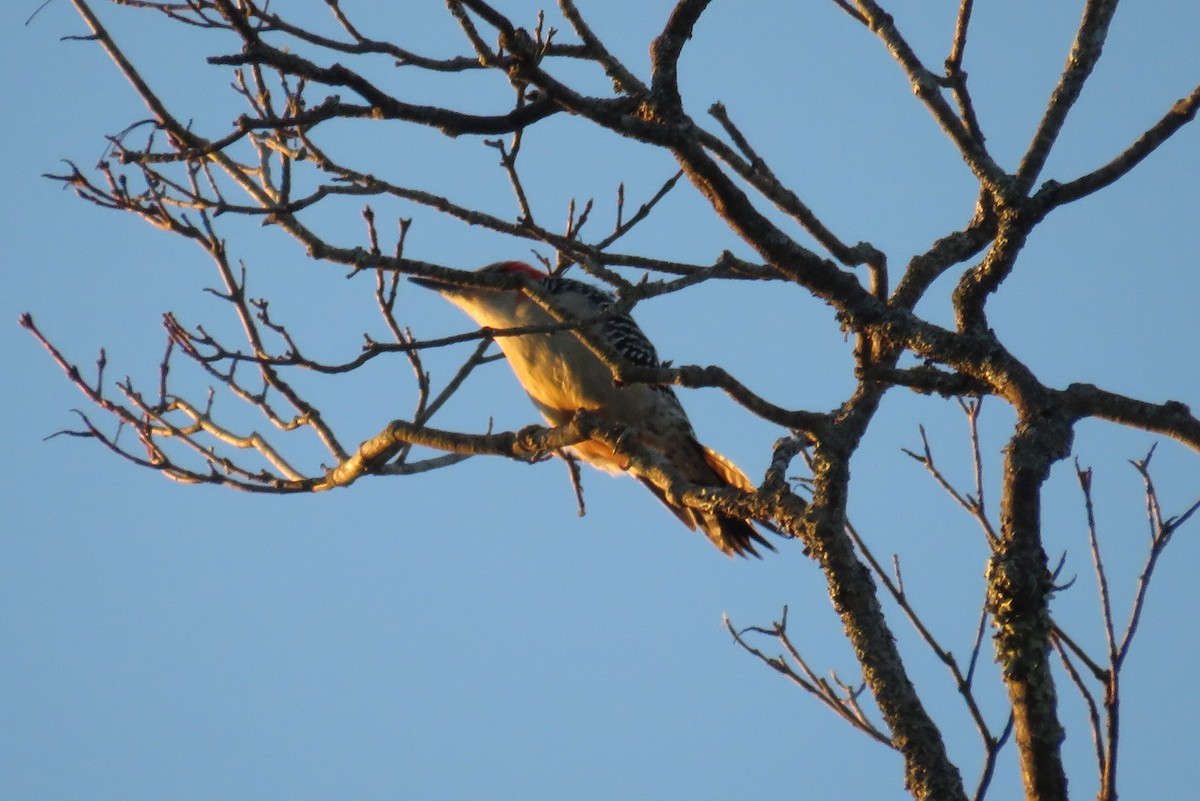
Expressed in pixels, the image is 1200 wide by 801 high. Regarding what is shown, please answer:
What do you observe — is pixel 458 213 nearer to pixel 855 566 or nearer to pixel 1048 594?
pixel 855 566

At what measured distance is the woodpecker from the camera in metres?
6.63

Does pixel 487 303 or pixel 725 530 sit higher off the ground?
pixel 487 303

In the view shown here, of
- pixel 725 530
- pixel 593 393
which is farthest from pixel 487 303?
pixel 725 530

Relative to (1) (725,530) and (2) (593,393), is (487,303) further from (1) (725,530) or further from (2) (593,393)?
(1) (725,530)

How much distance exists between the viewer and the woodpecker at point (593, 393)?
21.7ft

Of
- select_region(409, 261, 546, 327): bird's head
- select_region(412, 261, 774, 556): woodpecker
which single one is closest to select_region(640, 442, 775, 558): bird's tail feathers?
select_region(412, 261, 774, 556): woodpecker

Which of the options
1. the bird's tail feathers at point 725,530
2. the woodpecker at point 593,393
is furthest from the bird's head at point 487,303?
the bird's tail feathers at point 725,530

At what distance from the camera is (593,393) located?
6.79m

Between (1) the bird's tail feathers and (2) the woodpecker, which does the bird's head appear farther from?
(1) the bird's tail feathers

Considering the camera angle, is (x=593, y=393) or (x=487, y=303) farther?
(x=487, y=303)

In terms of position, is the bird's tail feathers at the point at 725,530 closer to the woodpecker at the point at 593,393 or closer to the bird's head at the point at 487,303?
the woodpecker at the point at 593,393

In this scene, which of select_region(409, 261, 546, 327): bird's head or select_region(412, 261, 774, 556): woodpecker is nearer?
select_region(412, 261, 774, 556): woodpecker

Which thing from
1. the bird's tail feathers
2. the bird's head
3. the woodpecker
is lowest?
the bird's tail feathers

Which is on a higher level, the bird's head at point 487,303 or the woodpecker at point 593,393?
the bird's head at point 487,303
